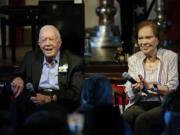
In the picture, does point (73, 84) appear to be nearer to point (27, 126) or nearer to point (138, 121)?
point (138, 121)

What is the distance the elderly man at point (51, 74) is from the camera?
9.16 ft

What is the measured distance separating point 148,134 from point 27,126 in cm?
96

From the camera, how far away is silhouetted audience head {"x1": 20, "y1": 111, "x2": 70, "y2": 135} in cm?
182

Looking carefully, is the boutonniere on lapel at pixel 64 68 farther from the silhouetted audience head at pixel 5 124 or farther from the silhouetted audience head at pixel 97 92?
the silhouetted audience head at pixel 5 124

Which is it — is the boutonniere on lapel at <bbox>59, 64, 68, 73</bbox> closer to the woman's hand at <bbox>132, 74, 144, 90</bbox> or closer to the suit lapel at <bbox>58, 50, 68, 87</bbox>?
the suit lapel at <bbox>58, 50, 68, 87</bbox>

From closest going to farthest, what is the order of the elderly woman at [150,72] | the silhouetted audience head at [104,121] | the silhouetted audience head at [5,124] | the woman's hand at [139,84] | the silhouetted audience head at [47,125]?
the silhouetted audience head at [47,125] → the silhouetted audience head at [5,124] → the silhouetted audience head at [104,121] → the woman's hand at [139,84] → the elderly woman at [150,72]

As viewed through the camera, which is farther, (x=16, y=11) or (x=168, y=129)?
(x=16, y=11)

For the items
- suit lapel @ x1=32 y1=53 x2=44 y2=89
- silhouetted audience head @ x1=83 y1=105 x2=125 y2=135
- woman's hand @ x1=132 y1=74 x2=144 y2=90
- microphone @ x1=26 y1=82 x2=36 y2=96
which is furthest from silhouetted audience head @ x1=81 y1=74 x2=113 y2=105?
suit lapel @ x1=32 y1=53 x2=44 y2=89

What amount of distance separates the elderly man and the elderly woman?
41 centimetres

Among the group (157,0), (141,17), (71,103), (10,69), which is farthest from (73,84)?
(157,0)

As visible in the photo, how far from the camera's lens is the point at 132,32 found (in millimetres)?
5160

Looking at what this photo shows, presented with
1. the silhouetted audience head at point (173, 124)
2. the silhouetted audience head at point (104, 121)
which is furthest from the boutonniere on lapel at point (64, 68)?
the silhouetted audience head at point (173, 124)

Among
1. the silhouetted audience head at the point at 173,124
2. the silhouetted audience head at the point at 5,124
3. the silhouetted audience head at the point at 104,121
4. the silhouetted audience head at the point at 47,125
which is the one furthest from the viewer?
the silhouetted audience head at the point at 173,124

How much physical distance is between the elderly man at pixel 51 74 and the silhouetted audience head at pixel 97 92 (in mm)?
398
